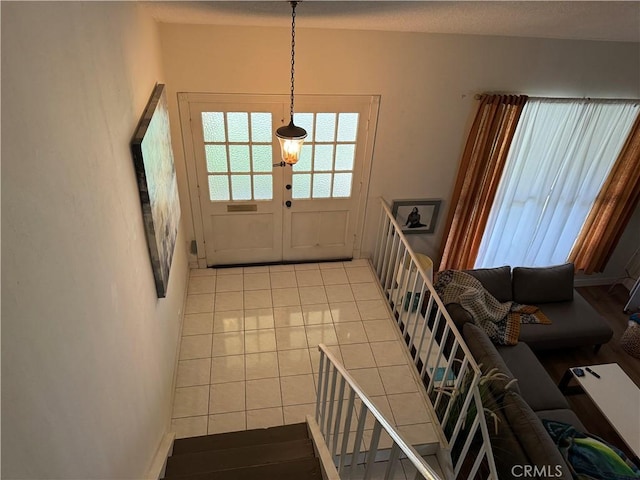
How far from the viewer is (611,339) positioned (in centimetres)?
486

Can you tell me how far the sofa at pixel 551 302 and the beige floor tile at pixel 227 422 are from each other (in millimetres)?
2727

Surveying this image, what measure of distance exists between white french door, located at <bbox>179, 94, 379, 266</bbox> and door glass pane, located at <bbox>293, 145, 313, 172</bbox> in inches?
0.4

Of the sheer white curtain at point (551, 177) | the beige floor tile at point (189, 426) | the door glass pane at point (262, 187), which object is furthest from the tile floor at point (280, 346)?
the sheer white curtain at point (551, 177)

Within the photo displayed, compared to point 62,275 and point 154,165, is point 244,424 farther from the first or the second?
point 62,275

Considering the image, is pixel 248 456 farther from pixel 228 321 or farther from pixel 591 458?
pixel 591 458

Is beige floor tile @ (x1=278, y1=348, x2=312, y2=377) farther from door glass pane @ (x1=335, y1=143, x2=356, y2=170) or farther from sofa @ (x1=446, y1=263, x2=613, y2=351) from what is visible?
sofa @ (x1=446, y1=263, x2=613, y2=351)

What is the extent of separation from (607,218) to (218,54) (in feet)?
15.6

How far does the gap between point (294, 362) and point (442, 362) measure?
1.36 m

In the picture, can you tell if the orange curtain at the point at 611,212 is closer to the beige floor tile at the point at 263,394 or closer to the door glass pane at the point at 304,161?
the door glass pane at the point at 304,161

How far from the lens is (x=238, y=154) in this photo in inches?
163

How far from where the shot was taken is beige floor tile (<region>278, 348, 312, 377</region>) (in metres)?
3.63

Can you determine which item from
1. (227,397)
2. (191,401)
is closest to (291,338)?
(227,397)

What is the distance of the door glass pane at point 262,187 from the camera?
432 centimetres

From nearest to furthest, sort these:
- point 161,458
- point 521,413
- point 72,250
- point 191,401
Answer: point 72,250 → point 161,458 → point 521,413 → point 191,401
